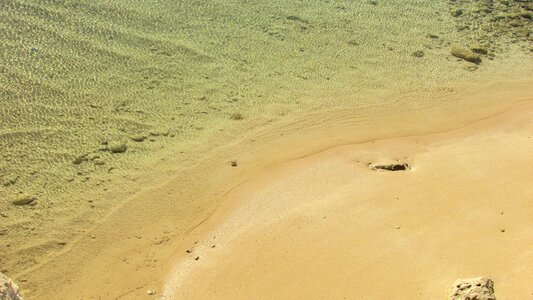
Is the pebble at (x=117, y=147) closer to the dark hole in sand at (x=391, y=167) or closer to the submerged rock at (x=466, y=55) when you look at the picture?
the dark hole in sand at (x=391, y=167)

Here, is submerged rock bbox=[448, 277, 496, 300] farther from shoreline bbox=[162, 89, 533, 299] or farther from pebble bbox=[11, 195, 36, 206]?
pebble bbox=[11, 195, 36, 206]

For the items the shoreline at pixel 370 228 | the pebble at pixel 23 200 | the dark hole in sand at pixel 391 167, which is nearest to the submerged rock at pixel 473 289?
the shoreline at pixel 370 228

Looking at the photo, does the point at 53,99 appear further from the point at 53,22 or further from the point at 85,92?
the point at 53,22

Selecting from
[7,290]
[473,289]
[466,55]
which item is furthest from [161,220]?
[466,55]

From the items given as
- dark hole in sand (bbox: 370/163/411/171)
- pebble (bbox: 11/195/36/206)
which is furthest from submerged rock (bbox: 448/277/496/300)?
pebble (bbox: 11/195/36/206)

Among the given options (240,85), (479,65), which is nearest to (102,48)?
(240,85)

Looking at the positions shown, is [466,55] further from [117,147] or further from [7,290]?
[7,290]
